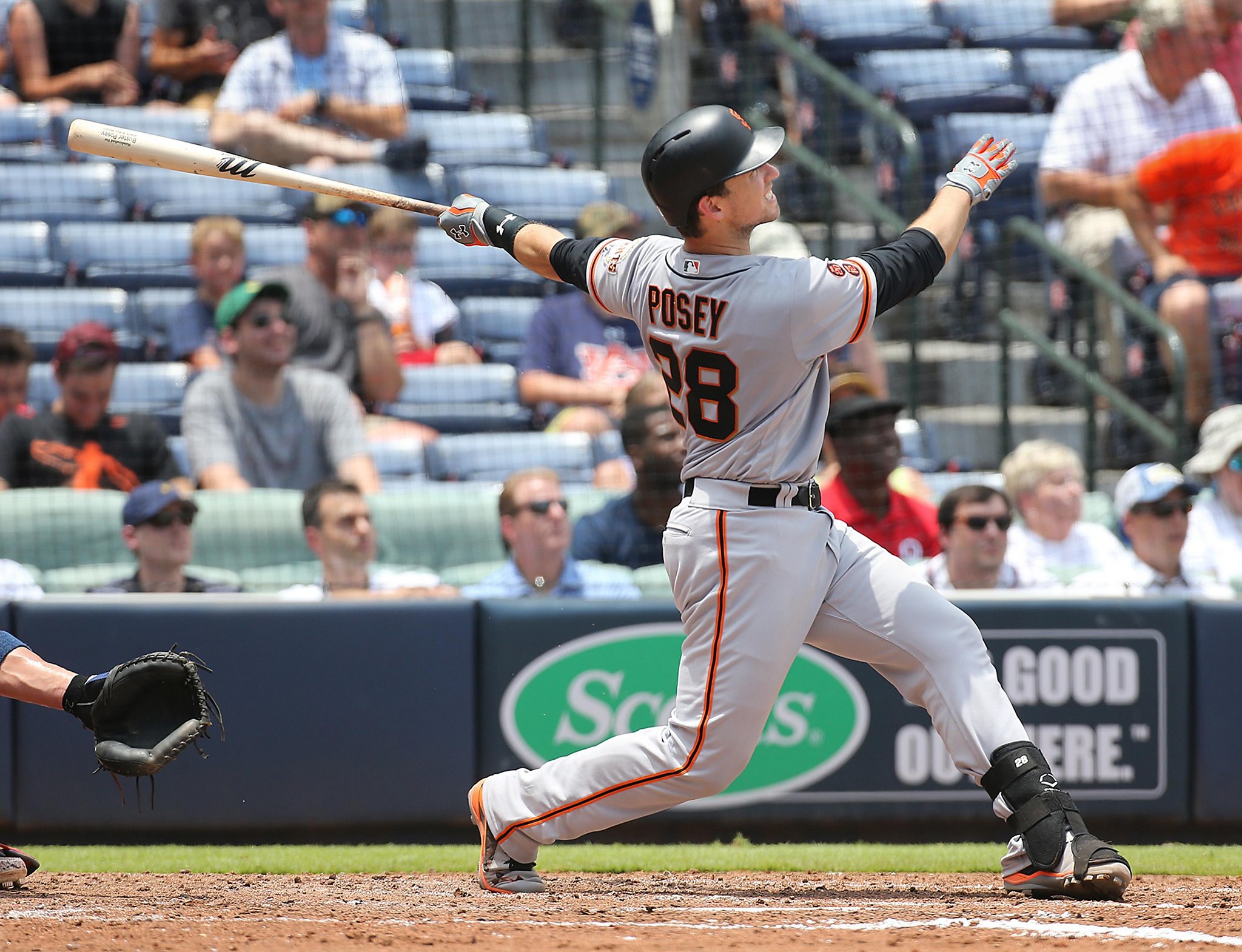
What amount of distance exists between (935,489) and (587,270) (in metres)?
2.88

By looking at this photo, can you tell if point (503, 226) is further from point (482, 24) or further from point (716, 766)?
point (482, 24)

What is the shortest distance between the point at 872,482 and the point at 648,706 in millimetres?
1093

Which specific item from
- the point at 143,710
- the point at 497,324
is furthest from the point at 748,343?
the point at 497,324

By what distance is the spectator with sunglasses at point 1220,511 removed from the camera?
5.46m

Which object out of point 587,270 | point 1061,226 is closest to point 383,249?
point 1061,226

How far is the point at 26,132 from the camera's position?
7.63m

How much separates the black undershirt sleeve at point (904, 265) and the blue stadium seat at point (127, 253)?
459 centimetres

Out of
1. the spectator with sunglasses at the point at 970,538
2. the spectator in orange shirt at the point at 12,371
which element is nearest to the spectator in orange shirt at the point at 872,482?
the spectator with sunglasses at the point at 970,538

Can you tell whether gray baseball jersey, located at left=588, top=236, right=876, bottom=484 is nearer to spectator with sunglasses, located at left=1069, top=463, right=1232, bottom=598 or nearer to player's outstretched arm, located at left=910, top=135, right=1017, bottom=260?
player's outstretched arm, located at left=910, top=135, right=1017, bottom=260

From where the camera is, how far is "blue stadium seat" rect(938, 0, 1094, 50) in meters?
8.69

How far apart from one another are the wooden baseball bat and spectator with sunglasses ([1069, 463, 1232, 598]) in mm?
2701

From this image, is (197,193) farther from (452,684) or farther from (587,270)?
(587,270)

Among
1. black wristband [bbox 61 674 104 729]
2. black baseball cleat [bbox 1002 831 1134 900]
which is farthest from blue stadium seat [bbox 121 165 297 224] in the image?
black baseball cleat [bbox 1002 831 1134 900]

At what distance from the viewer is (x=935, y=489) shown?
5.93 metres
